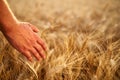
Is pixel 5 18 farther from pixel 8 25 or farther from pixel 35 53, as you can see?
pixel 35 53

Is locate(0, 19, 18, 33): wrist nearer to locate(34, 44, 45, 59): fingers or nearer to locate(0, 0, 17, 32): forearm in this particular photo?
locate(0, 0, 17, 32): forearm

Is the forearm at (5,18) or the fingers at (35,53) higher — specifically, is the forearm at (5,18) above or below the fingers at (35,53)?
above

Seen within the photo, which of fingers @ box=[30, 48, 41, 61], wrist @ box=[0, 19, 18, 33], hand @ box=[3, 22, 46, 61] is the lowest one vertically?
fingers @ box=[30, 48, 41, 61]

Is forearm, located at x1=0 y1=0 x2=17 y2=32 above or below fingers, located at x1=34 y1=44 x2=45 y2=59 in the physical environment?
above

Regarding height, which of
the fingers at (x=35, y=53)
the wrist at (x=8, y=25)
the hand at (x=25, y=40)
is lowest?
the fingers at (x=35, y=53)

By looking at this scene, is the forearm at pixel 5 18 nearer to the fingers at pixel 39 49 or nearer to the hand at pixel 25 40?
the hand at pixel 25 40

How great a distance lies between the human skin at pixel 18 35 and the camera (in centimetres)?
105

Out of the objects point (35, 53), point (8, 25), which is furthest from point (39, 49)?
point (8, 25)

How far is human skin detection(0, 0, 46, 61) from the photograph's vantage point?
1054 millimetres

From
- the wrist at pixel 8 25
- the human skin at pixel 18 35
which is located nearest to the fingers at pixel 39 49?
the human skin at pixel 18 35

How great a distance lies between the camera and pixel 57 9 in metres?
3.62

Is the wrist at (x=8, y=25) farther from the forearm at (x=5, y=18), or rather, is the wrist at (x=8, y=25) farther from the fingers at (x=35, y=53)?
the fingers at (x=35, y=53)

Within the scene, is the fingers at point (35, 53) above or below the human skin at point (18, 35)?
below

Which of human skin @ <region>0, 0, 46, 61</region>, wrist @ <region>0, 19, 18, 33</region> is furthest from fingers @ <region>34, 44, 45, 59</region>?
A: wrist @ <region>0, 19, 18, 33</region>
